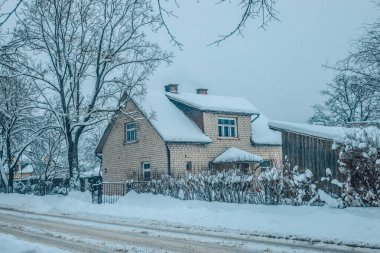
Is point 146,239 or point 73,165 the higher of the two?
point 73,165

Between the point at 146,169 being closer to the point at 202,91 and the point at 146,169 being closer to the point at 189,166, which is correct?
the point at 189,166

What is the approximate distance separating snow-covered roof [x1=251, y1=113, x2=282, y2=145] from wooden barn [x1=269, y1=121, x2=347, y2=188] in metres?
11.0

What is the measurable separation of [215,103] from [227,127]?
1.98 metres

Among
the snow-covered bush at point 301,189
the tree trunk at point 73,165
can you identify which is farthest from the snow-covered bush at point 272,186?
the tree trunk at point 73,165

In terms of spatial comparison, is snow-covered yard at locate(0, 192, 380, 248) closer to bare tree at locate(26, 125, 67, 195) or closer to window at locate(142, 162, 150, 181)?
window at locate(142, 162, 150, 181)

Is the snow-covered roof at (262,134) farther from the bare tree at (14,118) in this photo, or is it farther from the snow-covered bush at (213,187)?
the bare tree at (14,118)

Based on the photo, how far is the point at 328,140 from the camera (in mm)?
18875

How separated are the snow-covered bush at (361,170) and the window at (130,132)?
19.5 metres

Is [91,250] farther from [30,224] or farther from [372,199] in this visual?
[372,199]

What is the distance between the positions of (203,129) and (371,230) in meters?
19.9

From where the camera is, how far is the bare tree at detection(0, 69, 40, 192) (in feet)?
96.1

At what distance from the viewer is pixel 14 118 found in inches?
1309

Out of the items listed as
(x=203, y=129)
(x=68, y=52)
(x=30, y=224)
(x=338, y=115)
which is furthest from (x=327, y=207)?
(x=338, y=115)

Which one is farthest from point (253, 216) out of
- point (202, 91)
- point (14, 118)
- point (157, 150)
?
point (14, 118)
